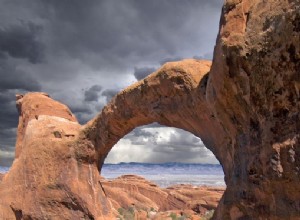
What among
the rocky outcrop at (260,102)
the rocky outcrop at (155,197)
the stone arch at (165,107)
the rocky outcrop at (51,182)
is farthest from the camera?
the rocky outcrop at (155,197)

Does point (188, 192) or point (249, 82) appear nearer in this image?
point (249, 82)

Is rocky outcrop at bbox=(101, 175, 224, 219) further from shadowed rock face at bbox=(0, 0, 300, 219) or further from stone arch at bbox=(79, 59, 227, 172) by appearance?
stone arch at bbox=(79, 59, 227, 172)

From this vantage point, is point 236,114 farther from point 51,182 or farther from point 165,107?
point 51,182

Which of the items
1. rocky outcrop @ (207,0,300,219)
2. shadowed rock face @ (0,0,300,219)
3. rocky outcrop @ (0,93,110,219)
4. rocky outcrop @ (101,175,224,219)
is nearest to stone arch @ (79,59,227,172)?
shadowed rock face @ (0,0,300,219)

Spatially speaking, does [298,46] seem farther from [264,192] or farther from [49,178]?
[49,178]

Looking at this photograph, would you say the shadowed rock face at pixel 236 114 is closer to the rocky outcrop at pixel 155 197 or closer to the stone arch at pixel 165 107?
the stone arch at pixel 165 107

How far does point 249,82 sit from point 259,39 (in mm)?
640

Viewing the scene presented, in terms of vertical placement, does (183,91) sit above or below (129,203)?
above

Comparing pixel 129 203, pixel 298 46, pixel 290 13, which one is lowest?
pixel 129 203

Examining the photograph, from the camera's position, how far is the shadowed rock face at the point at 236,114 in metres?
4.50

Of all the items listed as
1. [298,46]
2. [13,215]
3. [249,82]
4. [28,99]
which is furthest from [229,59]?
[28,99]

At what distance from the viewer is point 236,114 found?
18.9 feet

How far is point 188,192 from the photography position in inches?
1211

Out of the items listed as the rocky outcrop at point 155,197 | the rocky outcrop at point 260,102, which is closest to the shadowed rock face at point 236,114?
A: the rocky outcrop at point 260,102
